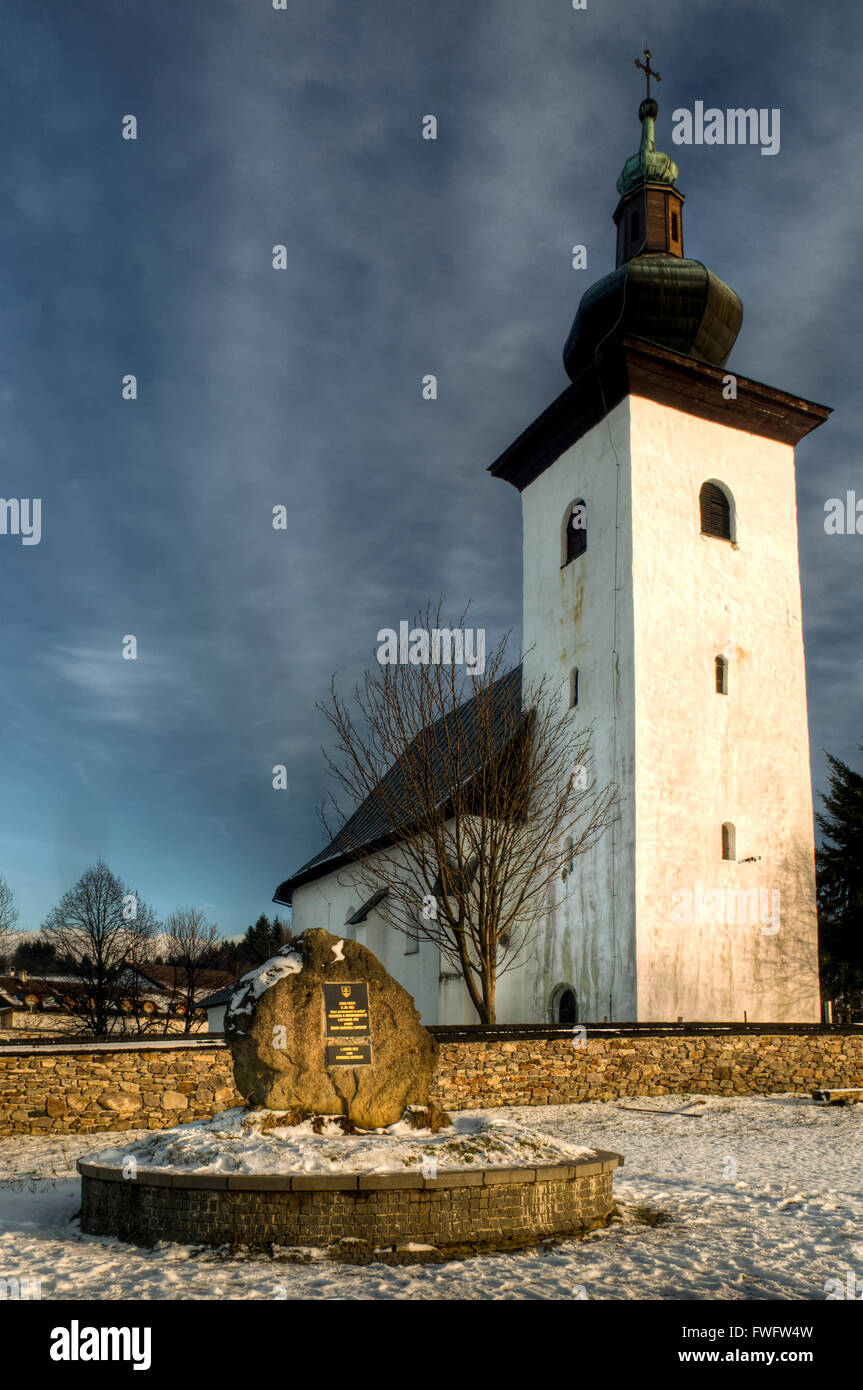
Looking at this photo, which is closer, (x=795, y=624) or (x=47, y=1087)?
(x=47, y=1087)

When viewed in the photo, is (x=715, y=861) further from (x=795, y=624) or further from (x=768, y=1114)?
(x=768, y=1114)

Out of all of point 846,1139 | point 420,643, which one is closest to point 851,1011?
point 420,643

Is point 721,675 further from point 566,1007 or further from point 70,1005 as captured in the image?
point 70,1005

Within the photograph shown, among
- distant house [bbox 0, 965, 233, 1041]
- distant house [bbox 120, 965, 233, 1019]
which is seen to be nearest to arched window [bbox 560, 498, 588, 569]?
distant house [bbox 0, 965, 233, 1041]

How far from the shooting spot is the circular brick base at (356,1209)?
6.47m

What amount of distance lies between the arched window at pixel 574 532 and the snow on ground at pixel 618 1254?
55.7 feet

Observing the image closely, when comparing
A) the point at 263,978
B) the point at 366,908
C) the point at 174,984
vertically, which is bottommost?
the point at 174,984

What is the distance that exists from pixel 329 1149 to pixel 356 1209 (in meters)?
0.56

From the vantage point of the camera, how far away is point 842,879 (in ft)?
124

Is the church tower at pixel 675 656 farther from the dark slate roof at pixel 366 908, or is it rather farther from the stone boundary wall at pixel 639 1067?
the dark slate roof at pixel 366 908

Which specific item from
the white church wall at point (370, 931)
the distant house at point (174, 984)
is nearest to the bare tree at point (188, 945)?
the distant house at point (174, 984)

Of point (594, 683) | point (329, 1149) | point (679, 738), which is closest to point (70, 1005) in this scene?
point (594, 683)

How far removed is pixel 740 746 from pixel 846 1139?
39.1 feet
